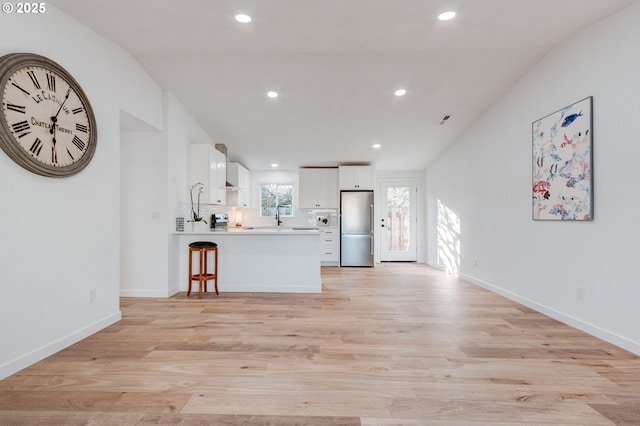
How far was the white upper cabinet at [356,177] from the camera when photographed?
6531 millimetres

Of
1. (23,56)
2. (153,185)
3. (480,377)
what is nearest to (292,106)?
(153,185)

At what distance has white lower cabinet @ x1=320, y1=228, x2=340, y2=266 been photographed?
6.64 metres

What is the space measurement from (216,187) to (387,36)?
10.7 feet

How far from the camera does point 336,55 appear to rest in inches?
127

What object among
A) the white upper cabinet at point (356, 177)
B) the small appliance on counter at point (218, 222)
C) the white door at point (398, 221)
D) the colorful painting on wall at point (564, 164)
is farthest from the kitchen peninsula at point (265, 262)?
the white door at point (398, 221)

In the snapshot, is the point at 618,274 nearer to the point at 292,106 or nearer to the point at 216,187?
the point at 292,106

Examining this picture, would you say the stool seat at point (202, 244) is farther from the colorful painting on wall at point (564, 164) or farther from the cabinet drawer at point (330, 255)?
the colorful painting on wall at point (564, 164)

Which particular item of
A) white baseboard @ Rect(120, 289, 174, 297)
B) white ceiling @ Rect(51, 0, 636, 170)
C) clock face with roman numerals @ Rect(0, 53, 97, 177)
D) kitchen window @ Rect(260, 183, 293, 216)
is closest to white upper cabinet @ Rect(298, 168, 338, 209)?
kitchen window @ Rect(260, 183, 293, 216)

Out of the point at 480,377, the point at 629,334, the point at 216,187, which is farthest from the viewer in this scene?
the point at 216,187

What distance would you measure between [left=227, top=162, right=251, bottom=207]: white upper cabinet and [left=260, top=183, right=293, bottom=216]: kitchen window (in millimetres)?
588

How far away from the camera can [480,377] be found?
1.91m

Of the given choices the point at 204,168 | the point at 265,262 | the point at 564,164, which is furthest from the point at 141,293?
the point at 564,164

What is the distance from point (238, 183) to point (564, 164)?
17.1 ft

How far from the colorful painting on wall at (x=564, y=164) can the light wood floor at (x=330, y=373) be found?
1165mm
